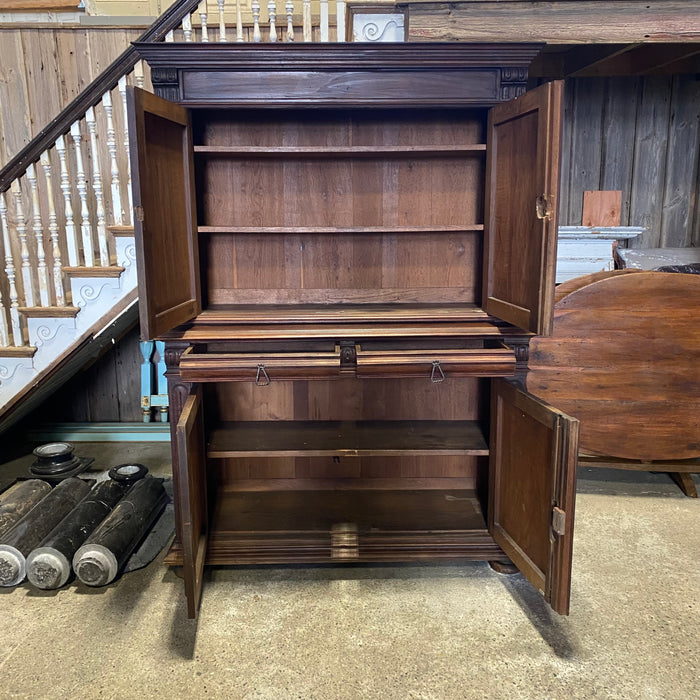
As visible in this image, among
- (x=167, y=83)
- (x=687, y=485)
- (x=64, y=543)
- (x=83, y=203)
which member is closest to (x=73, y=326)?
(x=83, y=203)

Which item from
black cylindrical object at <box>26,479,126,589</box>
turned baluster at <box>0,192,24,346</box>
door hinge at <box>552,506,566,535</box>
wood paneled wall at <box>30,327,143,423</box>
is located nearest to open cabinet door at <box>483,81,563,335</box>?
door hinge at <box>552,506,566,535</box>

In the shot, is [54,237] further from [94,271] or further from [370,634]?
[370,634]

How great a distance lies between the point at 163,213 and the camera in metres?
1.92

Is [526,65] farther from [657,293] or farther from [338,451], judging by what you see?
[338,451]

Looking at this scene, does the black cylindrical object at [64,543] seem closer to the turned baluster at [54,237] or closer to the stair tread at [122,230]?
the turned baluster at [54,237]

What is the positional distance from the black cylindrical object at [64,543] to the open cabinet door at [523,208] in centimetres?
176

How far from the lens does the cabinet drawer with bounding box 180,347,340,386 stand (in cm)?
197

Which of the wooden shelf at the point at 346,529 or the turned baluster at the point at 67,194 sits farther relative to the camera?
the turned baluster at the point at 67,194

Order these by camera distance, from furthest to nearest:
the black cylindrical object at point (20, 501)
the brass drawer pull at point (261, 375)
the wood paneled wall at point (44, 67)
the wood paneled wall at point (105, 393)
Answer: the wood paneled wall at point (105, 393) < the wood paneled wall at point (44, 67) < the black cylindrical object at point (20, 501) < the brass drawer pull at point (261, 375)

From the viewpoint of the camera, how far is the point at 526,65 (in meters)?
2.04

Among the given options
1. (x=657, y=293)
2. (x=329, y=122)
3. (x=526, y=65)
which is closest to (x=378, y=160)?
(x=329, y=122)

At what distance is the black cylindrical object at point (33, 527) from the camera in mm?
2158

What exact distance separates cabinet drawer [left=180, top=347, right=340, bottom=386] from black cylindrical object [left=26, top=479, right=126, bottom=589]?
827 mm

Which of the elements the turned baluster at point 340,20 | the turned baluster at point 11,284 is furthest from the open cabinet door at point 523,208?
the turned baluster at point 11,284
